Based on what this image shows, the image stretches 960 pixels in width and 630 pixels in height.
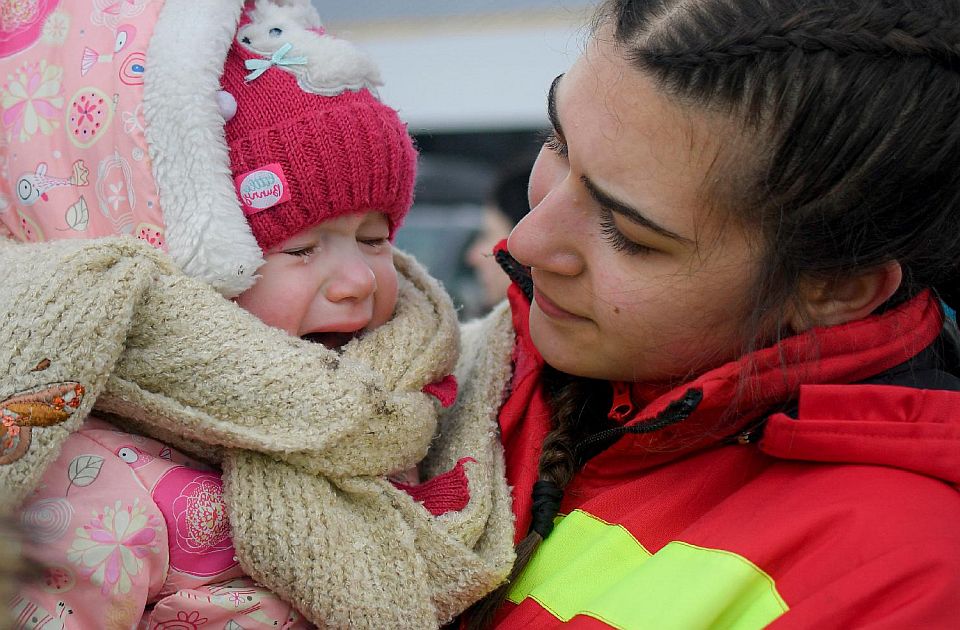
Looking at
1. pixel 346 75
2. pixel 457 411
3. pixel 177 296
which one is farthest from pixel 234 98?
pixel 457 411

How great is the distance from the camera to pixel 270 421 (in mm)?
1494

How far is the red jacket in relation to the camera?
1248 millimetres

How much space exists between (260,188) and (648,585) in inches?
36.4

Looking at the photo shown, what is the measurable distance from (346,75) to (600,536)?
3.13ft

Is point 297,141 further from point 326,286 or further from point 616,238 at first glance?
point 616,238

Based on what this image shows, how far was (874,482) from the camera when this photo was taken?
1342mm

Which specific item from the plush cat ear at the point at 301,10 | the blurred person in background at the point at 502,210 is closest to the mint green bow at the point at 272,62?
the plush cat ear at the point at 301,10

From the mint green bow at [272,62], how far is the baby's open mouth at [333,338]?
490 millimetres

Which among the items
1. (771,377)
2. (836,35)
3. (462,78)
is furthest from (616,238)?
(462,78)

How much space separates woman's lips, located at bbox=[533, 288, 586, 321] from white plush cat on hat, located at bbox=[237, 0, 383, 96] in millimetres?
546

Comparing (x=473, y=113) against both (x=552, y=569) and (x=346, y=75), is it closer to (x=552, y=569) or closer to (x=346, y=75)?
(x=346, y=75)

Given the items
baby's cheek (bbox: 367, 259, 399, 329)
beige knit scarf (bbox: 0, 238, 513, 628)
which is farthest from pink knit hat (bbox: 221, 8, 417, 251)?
beige knit scarf (bbox: 0, 238, 513, 628)

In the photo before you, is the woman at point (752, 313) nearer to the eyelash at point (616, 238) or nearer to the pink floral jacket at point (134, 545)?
the eyelash at point (616, 238)

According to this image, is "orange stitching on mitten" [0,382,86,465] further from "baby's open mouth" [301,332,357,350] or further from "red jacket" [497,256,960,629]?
"red jacket" [497,256,960,629]
